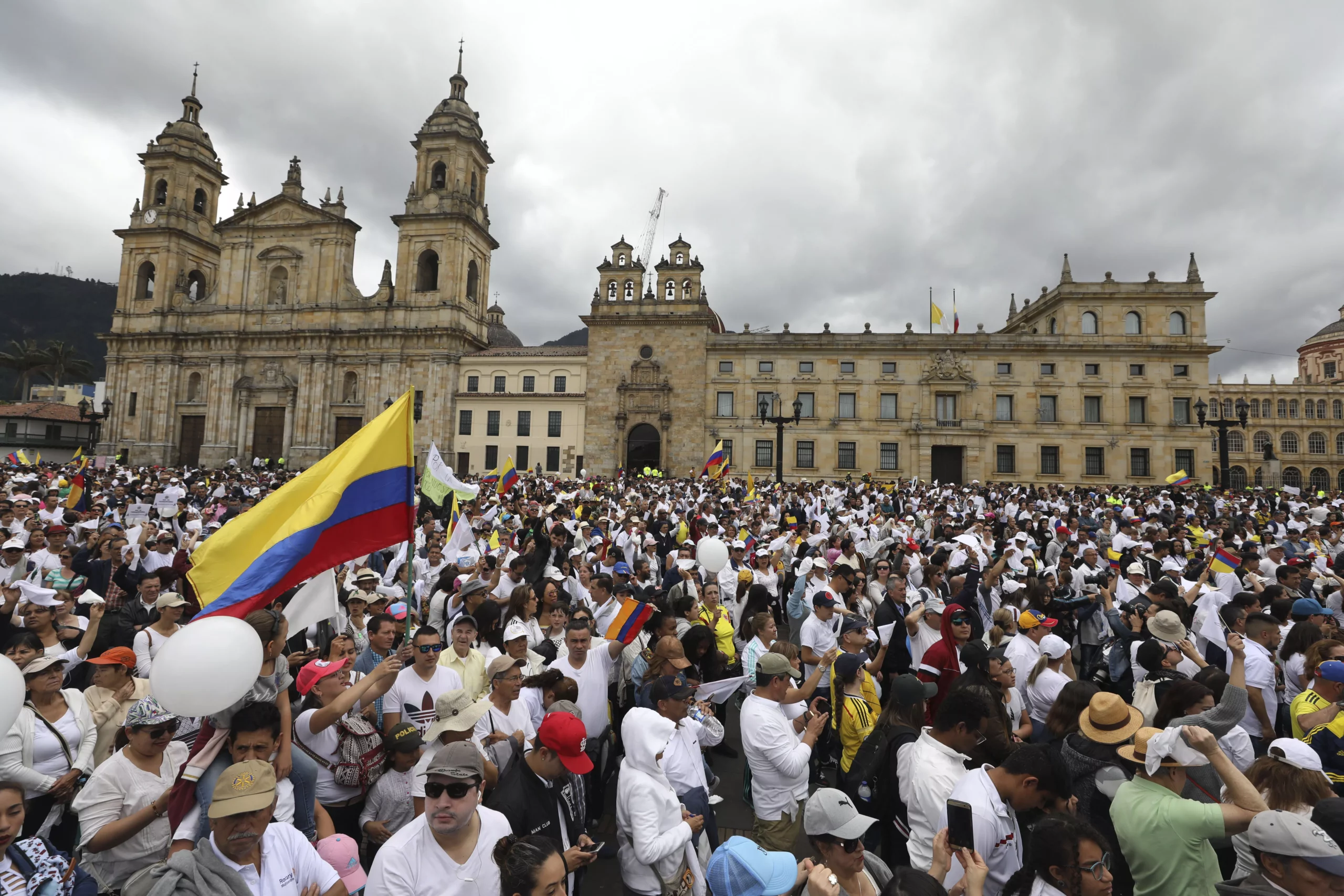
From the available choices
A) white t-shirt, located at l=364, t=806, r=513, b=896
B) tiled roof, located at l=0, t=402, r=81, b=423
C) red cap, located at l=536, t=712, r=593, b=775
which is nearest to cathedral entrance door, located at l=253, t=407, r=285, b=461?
tiled roof, located at l=0, t=402, r=81, b=423

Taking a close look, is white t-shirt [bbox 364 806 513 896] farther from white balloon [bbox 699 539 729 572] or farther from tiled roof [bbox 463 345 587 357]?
tiled roof [bbox 463 345 587 357]

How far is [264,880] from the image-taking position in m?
2.80

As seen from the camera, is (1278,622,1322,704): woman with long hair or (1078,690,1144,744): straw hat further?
(1278,622,1322,704): woman with long hair

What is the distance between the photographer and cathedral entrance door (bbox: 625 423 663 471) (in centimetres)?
4378

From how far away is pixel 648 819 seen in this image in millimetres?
3572

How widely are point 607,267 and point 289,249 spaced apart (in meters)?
24.1

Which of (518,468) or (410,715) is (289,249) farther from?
(410,715)

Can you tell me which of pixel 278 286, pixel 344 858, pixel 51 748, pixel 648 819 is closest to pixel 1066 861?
pixel 648 819

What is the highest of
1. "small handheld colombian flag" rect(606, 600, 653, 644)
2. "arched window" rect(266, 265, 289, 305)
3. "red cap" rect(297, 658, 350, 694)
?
"arched window" rect(266, 265, 289, 305)

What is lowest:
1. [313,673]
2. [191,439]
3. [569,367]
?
[313,673]

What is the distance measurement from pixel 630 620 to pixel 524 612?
155cm

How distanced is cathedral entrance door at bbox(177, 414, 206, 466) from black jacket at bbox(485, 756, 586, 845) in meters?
55.7

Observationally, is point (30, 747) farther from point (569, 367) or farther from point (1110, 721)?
point (569, 367)

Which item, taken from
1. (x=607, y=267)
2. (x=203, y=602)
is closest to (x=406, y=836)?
(x=203, y=602)
